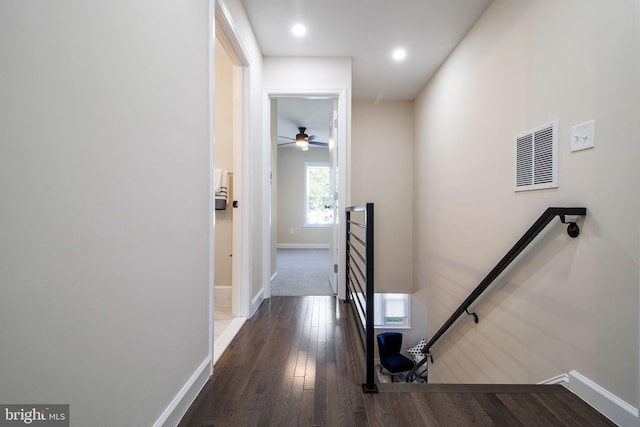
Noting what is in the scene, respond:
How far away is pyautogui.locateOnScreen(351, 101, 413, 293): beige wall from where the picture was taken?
14.2ft

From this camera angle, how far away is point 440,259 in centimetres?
338

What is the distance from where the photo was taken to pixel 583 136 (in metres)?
1.45

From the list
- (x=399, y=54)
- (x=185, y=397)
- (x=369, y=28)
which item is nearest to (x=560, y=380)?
(x=185, y=397)

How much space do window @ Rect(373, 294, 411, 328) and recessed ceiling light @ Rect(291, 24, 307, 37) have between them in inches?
157

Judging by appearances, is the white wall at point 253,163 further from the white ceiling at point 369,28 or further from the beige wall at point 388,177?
the beige wall at point 388,177

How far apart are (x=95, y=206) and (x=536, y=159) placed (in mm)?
2209

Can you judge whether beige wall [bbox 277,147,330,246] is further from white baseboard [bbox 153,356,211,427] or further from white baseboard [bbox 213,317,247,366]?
white baseboard [bbox 153,356,211,427]

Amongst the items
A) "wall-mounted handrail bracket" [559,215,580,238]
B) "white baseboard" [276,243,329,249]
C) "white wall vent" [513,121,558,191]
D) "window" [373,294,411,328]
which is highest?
"white wall vent" [513,121,558,191]

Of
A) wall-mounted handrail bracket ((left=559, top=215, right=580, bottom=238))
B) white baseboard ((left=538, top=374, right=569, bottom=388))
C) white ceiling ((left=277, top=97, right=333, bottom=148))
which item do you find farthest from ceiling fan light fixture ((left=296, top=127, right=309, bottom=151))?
white baseboard ((left=538, top=374, right=569, bottom=388))

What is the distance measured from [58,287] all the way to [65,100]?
17.7 inches

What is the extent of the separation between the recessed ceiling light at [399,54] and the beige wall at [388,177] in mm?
1222

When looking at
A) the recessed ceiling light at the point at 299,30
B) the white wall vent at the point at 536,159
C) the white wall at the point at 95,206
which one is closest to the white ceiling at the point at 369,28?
the recessed ceiling light at the point at 299,30

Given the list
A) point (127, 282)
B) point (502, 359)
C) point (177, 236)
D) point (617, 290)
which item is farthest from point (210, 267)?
point (502, 359)

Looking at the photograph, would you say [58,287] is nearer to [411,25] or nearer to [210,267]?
[210,267]
